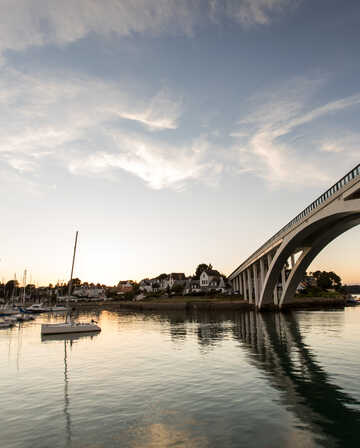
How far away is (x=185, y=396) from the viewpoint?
15422mm

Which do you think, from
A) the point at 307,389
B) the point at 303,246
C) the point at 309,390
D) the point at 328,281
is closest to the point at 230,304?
the point at 303,246

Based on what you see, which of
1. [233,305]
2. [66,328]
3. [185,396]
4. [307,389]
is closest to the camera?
[185,396]

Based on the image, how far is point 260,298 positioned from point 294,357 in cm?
4693

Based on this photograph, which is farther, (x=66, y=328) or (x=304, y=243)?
(x=304, y=243)

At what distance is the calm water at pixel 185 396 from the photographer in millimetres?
11062

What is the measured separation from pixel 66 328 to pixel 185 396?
100 ft

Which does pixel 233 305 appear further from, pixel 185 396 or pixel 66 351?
pixel 185 396

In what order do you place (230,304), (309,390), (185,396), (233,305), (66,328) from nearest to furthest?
1. (185,396)
2. (309,390)
3. (66,328)
4. (233,305)
5. (230,304)

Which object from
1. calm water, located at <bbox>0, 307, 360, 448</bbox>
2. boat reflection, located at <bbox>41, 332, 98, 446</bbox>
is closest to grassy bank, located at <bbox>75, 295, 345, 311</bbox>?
boat reflection, located at <bbox>41, 332, 98, 446</bbox>

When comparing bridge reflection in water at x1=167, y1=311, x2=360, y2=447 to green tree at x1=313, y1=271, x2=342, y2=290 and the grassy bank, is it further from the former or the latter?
green tree at x1=313, y1=271, x2=342, y2=290

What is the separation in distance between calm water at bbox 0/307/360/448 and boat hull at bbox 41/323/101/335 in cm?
1086

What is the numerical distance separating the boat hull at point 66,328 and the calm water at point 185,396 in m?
10.9

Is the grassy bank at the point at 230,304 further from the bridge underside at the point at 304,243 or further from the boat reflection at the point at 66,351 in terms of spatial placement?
the boat reflection at the point at 66,351

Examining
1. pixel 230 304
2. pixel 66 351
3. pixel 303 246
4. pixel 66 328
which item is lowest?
pixel 66 351
